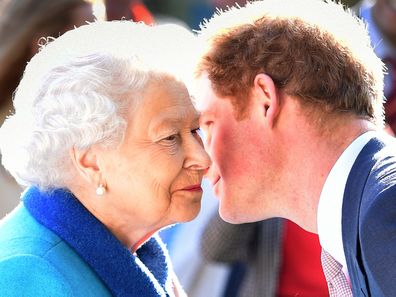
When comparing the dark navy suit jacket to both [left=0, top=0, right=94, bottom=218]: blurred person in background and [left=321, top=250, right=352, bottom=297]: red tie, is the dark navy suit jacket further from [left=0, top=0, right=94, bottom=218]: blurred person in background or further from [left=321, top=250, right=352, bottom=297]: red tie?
[left=0, top=0, right=94, bottom=218]: blurred person in background

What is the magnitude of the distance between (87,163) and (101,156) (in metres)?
0.05

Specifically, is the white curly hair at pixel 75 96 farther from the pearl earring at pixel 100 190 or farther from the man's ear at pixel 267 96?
the man's ear at pixel 267 96

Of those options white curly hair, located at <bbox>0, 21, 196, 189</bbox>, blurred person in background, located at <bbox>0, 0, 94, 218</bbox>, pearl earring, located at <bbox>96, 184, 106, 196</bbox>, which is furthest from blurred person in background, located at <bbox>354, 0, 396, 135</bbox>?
pearl earring, located at <bbox>96, 184, 106, 196</bbox>

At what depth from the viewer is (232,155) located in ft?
10.6

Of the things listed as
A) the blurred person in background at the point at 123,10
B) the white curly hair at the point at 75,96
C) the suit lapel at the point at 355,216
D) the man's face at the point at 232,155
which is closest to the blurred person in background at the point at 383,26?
the blurred person in background at the point at 123,10

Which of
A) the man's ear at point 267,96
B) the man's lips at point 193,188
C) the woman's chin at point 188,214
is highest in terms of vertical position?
the man's ear at point 267,96

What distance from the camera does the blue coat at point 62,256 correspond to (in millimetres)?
2672

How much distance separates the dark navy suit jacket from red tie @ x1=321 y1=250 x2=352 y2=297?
22 centimetres

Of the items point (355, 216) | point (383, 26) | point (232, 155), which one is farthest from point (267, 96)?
Answer: point (383, 26)

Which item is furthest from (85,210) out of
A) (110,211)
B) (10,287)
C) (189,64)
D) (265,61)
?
(265,61)

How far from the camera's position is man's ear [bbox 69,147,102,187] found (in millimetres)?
2842

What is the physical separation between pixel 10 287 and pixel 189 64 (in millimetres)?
901

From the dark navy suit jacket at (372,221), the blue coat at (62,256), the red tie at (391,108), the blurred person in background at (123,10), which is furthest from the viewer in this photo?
the blurred person in background at (123,10)

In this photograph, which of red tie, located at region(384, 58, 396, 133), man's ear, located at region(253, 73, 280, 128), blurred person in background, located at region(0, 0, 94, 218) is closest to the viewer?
man's ear, located at region(253, 73, 280, 128)
